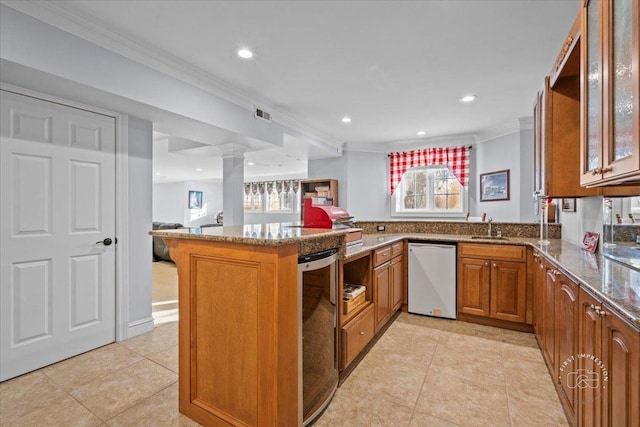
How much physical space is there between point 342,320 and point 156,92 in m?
2.36

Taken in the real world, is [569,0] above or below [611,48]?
above

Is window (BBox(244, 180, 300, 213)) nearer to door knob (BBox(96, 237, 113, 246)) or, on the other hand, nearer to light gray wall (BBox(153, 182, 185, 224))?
light gray wall (BBox(153, 182, 185, 224))

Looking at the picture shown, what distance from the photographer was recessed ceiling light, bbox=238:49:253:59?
2396 mm

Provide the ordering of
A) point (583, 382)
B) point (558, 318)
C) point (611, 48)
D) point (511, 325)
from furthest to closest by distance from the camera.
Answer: point (511, 325), point (558, 318), point (583, 382), point (611, 48)

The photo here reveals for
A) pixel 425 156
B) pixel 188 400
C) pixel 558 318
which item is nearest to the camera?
pixel 188 400

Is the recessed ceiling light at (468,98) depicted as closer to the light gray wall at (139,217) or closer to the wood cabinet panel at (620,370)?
the wood cabinet panel at (620,370)

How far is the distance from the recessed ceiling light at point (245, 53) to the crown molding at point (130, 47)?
494mm

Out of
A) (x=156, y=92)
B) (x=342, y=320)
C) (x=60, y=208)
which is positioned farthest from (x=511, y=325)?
(x=60, y=208)

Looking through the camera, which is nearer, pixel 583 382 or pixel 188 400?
pixel 583 382

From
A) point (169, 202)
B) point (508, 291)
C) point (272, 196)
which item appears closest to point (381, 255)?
point (508, 291)

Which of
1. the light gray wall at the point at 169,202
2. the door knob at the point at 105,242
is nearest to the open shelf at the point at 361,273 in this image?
the door knob at the point at 105,242

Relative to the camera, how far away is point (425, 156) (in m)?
5.34

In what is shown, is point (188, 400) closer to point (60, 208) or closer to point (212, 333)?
point (212, 333)

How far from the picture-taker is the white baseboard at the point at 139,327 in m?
2.87
